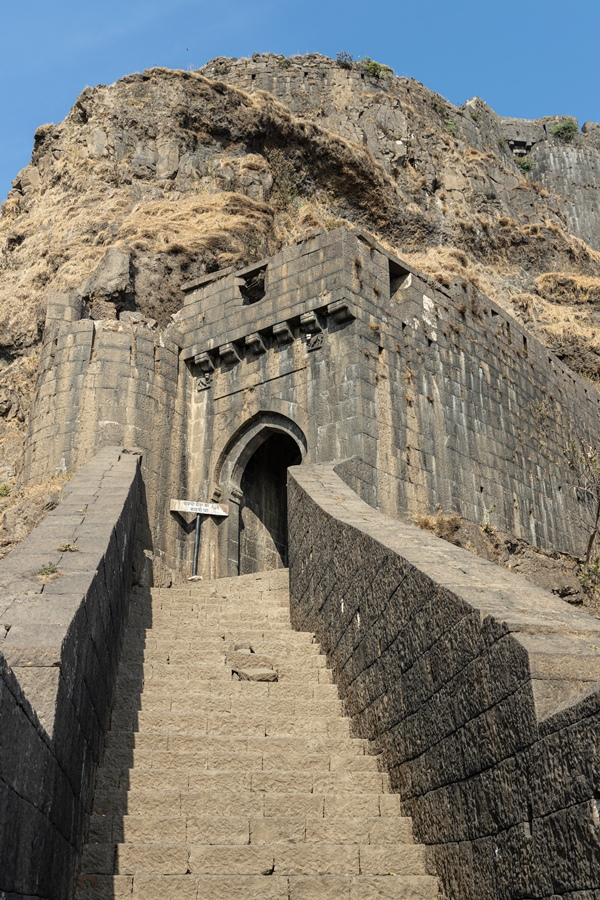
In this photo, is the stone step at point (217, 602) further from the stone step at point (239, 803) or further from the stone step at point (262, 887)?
the stone step at point (262, 887)

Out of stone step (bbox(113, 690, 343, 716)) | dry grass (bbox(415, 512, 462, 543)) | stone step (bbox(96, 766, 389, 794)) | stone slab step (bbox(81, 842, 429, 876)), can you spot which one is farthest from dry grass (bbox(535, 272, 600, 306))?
stone slab step (bbox(81, 842, 429, 876))

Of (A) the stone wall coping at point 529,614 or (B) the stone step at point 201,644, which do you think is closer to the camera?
(A) the stone wall coping at point 529,614

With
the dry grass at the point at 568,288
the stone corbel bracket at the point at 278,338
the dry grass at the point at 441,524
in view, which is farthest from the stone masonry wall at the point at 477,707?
the dry grass at the point at 568,288

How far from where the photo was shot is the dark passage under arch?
1552cm

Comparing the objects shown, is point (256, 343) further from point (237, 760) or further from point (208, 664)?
point (237, 760)

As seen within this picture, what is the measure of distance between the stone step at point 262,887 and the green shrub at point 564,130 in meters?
38.8

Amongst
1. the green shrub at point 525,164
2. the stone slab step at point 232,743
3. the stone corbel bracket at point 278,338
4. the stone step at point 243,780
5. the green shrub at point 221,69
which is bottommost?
the stone step at point 243,780

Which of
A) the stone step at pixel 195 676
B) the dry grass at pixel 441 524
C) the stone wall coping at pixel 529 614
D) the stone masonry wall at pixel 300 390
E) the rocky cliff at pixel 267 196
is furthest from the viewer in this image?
the rocky cliff at pixel 267 196

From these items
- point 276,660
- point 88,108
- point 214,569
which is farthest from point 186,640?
point 88,108

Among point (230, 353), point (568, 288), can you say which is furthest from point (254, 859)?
point (568, 288)

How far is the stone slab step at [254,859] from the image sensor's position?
510 cm

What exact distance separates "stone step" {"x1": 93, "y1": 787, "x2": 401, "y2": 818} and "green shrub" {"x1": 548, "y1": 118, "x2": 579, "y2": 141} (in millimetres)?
38141

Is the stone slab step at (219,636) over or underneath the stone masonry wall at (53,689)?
over

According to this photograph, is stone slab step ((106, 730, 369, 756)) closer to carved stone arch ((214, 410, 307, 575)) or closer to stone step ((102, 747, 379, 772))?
stone step ((102, 747, 379, 772))
